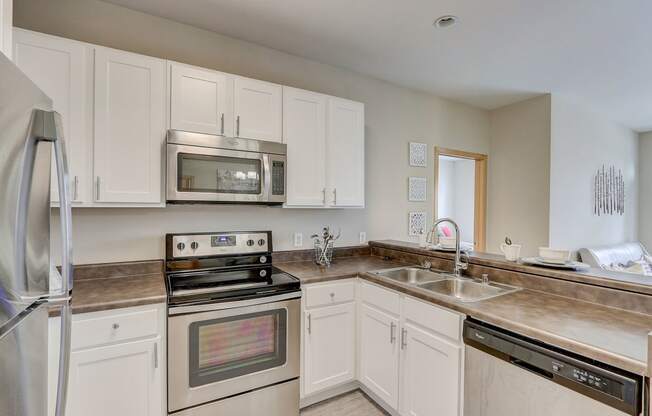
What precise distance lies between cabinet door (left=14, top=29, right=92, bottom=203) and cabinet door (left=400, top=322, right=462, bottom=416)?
6.71ft

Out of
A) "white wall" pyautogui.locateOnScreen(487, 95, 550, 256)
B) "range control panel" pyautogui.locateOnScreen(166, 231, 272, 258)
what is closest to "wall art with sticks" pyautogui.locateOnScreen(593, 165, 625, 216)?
"white wall" pyautogui.locateOnScreen(487, 95, 550, 256)

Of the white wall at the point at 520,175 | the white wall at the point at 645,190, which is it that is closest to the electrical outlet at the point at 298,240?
the white wall at the point at 520,175

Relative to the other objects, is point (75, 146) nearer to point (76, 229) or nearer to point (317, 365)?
point (76, 229)

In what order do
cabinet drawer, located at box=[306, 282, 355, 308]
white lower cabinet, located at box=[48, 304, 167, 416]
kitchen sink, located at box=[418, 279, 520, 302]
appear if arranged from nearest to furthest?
1. white lower cabinet, located at box=[48, 304, 167, 416]
2. kitchen sink, located at box=[418, 279, 520, 302]
3. cabinet drawer, located at box=[306, 282, 355, 308]

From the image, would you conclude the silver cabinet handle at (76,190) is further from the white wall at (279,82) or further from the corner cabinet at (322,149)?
the corner cabinet at (322,149)

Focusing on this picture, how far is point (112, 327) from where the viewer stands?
1540 mm

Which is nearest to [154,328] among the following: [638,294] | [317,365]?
[317,365]

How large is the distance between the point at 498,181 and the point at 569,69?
59.5 inches

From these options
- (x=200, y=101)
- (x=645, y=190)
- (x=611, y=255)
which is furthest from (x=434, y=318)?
(x=645, y=190)

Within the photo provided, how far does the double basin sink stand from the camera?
1919 millimetres

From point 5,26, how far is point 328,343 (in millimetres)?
2166

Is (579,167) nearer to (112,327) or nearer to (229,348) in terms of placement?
(229,348)

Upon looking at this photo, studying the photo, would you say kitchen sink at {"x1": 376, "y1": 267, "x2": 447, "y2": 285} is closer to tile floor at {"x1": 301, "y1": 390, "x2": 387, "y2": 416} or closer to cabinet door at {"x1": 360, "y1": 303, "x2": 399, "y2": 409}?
cabinet door at {"x1": 360, "y1": 303, "x2": 399, "y2": 409}

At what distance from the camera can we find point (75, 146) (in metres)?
1.74
